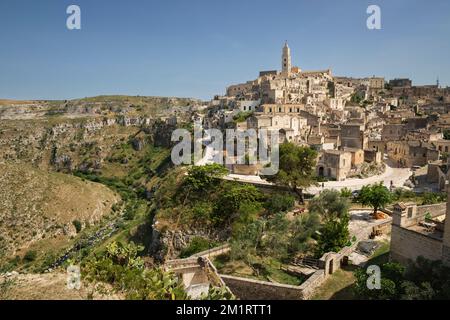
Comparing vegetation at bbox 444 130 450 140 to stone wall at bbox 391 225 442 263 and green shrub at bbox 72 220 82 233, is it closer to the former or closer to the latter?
stone wall at bbox 391 225 442 263

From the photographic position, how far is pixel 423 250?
Answer: 15.0m

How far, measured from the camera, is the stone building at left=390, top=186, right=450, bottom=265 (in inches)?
550

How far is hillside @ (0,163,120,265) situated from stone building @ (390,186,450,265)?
1758 inches

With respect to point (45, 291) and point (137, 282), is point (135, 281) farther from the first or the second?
point (45, 291)

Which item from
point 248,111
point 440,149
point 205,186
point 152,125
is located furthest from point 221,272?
point 152,125

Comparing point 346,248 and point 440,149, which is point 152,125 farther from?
point 346,248

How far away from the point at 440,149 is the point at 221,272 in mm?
34510

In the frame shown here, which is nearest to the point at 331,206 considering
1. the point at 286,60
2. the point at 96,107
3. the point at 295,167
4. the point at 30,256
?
the point at 295,167

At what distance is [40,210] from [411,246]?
50.3 meters

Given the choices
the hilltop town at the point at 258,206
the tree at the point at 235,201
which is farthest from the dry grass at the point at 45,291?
the tree at the point at 235,201

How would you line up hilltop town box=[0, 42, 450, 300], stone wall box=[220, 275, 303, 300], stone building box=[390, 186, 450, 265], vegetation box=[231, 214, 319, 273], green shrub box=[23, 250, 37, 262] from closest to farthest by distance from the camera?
stone building box=[390, 186, 450, 265]
hilltop town box=[0, 42, 450, 300]
stone wall box=[220, 275, 303, 300]
vegetation box=[231, 214, 319, 273]
green shrub box=[23, 250, 37, 262]

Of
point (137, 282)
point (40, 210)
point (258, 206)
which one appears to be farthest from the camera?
point (40, 210)

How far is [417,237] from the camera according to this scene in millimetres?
15289

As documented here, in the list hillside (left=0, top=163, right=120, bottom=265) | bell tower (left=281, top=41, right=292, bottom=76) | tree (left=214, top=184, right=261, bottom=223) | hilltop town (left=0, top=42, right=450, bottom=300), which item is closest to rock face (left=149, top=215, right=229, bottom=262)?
hilltop town (left=0, top=42, right=450, bottom=300)
